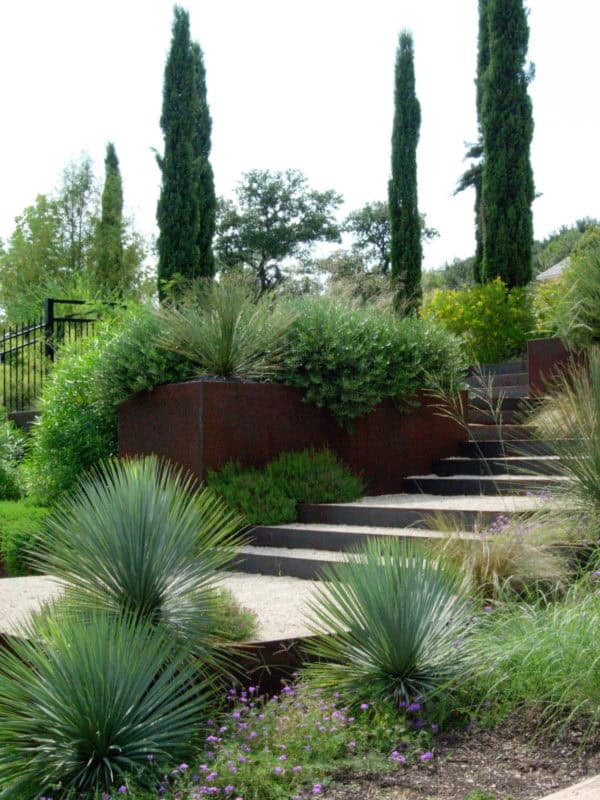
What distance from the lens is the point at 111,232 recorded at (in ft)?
99.9

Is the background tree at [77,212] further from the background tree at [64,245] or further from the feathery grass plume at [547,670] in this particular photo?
the feathery grass plume at [547,670]

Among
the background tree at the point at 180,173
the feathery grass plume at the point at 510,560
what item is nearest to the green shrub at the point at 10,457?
the background tree at the point at 180,173

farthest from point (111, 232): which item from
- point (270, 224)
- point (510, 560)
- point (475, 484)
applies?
point (510, 560)

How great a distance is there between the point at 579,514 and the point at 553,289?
6341 mm

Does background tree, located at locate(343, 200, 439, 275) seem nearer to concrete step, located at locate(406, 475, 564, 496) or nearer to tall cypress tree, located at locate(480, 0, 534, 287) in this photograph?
tall cypress tree, located at locate(480, 0, 534, 287)

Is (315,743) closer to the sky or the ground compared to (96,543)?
closer to the ground

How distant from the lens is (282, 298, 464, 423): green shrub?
7.64 metres

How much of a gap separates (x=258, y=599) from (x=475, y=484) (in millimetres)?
2748

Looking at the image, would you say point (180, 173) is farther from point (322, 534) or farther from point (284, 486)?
point (322, 534)

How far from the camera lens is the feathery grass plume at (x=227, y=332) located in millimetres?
7383

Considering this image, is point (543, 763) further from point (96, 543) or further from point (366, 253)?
point (366, 253)

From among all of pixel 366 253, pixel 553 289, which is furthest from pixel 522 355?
pixel 366 253

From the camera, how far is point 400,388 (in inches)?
315

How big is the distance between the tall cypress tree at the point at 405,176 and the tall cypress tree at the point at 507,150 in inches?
109
